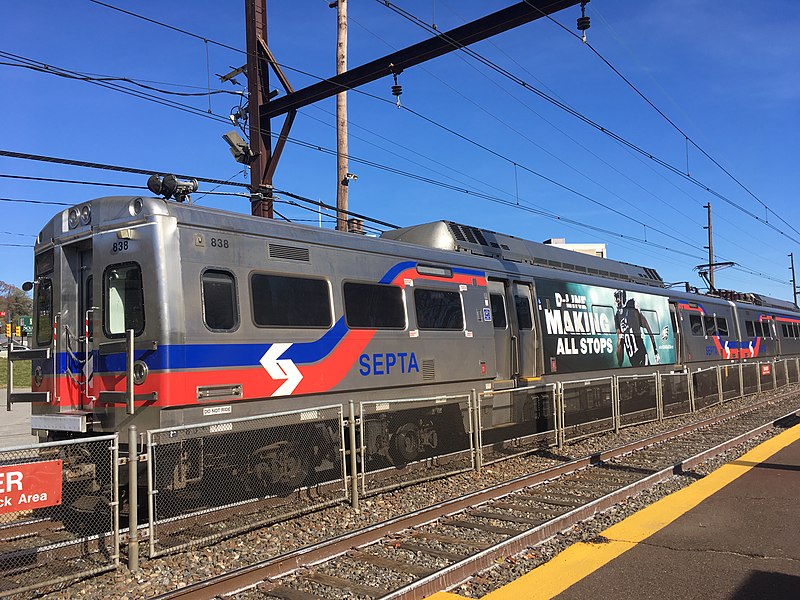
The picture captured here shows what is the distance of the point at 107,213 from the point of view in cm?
794

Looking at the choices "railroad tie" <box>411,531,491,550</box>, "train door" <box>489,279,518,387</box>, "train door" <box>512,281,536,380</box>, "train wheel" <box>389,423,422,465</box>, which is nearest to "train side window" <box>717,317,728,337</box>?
"train door" <box>512,281,536,380</box>

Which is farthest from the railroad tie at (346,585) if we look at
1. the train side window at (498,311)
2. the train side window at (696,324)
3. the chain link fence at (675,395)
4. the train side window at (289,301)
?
the train side window at (696,324)

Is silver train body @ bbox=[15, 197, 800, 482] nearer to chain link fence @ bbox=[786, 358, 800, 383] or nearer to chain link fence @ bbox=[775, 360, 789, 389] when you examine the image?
chain link fence @ bbox=[775, 360, 789, 389]

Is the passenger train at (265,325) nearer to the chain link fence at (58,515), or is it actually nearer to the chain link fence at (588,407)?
the chain link fence at (58,515)

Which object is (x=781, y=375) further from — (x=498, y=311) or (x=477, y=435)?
(x=477, y=435)

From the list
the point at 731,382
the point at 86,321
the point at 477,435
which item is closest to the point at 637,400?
the point at 477,435

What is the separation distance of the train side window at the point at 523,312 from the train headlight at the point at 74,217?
7.57 meters

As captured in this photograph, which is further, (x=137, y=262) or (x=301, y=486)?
(x=301, y=486)

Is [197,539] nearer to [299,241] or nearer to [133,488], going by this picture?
[133,488]

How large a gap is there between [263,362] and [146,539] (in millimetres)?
2300

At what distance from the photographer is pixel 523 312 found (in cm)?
1291

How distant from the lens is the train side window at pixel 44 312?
8789mm

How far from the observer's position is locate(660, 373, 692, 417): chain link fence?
17.0m

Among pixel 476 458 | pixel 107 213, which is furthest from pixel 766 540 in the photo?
pixel 107 213
